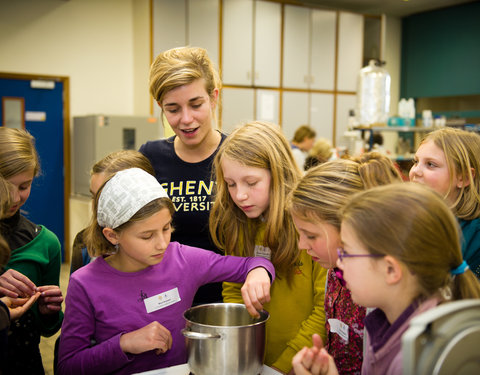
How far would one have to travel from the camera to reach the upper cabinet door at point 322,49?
6.29 metres

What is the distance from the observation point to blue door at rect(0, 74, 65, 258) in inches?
194

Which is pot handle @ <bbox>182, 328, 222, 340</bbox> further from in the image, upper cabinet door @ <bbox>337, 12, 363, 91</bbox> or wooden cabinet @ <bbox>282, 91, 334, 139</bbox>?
upper cabinet door @ <bbox>337, 12, 363, 91</bbox>

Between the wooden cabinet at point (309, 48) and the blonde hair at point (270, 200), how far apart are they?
486cm

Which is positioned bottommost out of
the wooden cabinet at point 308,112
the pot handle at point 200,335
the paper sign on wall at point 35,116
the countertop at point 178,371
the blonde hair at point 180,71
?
the countertop at point 178,371

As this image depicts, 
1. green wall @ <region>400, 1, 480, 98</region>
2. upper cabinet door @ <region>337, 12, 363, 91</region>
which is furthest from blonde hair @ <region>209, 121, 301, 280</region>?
green wall @ <region>400, 1, 480, 98</region>

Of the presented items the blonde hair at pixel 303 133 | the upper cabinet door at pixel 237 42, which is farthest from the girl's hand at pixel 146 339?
the blonde hair at pixel 303 133

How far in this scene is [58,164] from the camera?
5.17 meters

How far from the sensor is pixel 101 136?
186 inches

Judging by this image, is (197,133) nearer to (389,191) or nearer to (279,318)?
(279,318)

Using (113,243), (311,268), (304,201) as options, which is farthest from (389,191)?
(113,243)

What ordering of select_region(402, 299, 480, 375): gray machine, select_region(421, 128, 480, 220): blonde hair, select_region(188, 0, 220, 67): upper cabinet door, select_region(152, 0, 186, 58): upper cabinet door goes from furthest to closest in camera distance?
1. select_region(188, 0, 220, 67): upper cabinet door
2. select_region(152, 0, 186, 58): upper cabinet door
3. select_region(421, 128, 480, 220): blonde hair
4. select_region(402, 299, 480, 375): gray machine

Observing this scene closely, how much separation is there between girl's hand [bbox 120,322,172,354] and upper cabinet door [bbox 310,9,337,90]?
563cm

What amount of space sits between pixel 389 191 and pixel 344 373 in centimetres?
56

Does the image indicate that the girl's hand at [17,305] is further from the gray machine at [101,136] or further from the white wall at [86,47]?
the white wall at [86,47]
